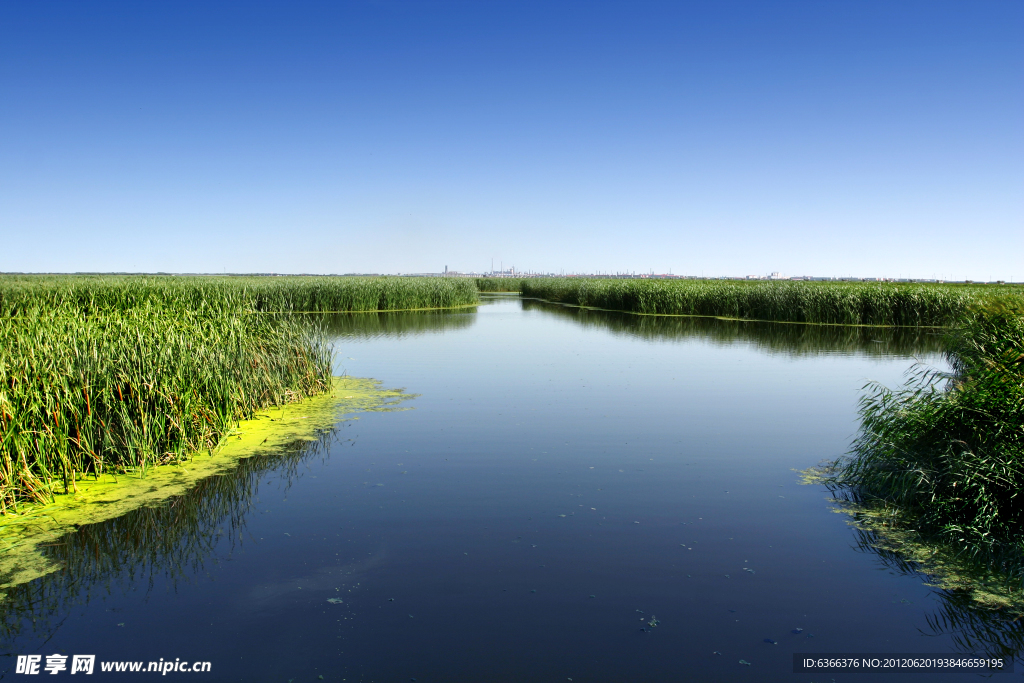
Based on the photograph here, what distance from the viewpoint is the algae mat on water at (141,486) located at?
18.2 feet

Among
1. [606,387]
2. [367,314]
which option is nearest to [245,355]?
[606,387]

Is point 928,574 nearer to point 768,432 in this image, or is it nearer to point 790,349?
point 768,432

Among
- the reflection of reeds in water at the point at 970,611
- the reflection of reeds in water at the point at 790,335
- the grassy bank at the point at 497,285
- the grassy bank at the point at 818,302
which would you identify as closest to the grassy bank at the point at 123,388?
the reflection of reeds in water at the point at 970,611

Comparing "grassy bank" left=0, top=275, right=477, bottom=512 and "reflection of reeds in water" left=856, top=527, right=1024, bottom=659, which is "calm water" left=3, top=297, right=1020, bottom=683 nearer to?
"reflection of reeds in water" left=856, top=527, right=1024, bottom=659

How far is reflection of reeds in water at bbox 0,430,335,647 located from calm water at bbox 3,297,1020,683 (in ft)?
0.07

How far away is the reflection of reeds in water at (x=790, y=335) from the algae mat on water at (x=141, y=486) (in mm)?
15311

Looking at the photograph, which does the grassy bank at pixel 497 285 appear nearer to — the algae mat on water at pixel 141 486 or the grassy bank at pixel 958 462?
the algae mat on water at pixel 141 486

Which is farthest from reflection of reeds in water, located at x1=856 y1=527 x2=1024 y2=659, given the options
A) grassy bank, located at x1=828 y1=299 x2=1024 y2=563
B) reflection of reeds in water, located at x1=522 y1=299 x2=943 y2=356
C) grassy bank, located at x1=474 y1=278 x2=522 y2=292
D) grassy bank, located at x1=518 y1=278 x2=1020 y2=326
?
grassy bank, located at x1=474 y1=278 x2=522 y2=292

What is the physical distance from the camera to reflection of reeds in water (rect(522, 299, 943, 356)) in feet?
71.3

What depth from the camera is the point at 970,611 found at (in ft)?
15.4

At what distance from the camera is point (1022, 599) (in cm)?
478

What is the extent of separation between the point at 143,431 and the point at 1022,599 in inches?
342

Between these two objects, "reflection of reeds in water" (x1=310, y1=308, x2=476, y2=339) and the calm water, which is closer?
the calm water

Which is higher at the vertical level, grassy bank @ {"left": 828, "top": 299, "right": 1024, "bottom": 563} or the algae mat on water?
grassy bank @ {"left": 828, "top": 299, "right": 1024, "bottom": 563}
